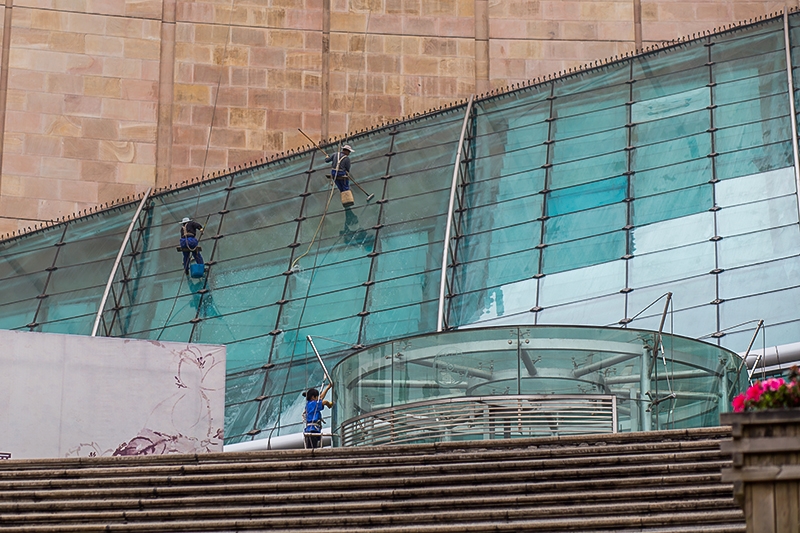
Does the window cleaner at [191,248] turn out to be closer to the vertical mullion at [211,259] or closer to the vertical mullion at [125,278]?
the vertical mullion at [211,259]

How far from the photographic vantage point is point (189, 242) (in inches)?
1230

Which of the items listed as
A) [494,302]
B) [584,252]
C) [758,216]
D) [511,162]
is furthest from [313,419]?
[511,162]

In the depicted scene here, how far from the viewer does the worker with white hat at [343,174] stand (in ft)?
104

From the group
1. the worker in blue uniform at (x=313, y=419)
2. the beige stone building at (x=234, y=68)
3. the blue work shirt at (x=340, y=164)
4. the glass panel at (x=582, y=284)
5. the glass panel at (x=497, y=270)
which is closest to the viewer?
the worker in blue uniform at (x=313, y=419)

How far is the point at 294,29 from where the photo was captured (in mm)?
38938

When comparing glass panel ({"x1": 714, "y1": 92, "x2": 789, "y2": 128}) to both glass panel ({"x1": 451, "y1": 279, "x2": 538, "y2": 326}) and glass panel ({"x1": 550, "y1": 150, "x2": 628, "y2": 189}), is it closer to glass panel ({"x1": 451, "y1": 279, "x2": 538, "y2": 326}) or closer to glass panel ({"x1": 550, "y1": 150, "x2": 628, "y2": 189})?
glass panel ({"x1": 550, "y1": 150, "x2": 628, "y2": 189})

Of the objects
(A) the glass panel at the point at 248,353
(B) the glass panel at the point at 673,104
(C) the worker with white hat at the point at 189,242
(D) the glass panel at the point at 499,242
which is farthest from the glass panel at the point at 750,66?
(C) the worker with white hat at the point at 189,242

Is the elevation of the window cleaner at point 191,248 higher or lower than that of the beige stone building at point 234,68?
lower

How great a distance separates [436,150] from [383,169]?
3.40 feet

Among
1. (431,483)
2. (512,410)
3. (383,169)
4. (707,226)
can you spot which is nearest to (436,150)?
(383,169)

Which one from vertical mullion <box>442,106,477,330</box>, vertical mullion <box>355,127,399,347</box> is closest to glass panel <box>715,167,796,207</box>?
vertical mullion <box>442,106,477,330</box>

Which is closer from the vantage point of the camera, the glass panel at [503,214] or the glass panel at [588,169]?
the glass panel at [503,214]

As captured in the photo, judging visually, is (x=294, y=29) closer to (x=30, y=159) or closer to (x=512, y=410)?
(x=30, y=159)

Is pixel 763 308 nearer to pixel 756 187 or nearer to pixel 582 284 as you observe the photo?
pixel 756 187
